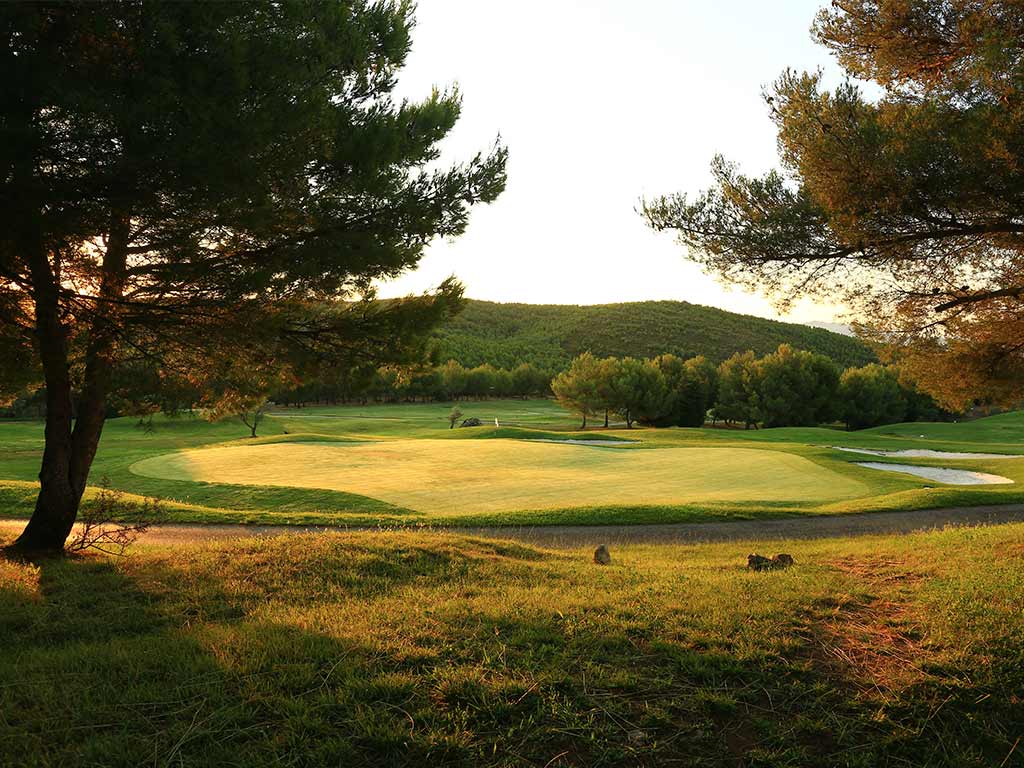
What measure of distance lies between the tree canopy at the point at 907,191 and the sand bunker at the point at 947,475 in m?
14.5

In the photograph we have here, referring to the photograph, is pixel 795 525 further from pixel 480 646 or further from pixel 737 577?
pixel 480 646

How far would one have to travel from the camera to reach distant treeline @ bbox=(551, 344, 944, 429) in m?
63.5

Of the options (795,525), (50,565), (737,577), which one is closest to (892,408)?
(795,525)

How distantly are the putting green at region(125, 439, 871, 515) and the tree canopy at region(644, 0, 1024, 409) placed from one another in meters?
8.50

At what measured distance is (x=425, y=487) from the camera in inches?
756

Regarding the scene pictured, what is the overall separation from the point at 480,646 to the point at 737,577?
4.02 metres

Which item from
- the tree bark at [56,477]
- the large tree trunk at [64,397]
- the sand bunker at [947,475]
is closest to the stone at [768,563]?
the large tree trunk at [64,397]

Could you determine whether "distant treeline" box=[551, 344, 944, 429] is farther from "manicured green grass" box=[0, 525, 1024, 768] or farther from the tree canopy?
"manicured green grass" box=[0, 525, 1024, 768]

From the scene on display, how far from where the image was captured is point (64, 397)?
880 centimetres

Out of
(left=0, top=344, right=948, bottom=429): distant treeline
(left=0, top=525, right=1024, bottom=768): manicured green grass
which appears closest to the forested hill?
(left=0, top=344, right=948, bottom=429): distant treeline

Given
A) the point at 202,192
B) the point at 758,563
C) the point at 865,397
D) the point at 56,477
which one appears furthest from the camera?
the point at 865,397

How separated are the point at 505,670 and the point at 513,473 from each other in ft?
57.2

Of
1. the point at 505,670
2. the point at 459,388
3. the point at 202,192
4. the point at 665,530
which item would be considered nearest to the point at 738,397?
the point at 459,388

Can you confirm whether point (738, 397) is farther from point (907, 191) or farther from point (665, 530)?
point (907, 191)
